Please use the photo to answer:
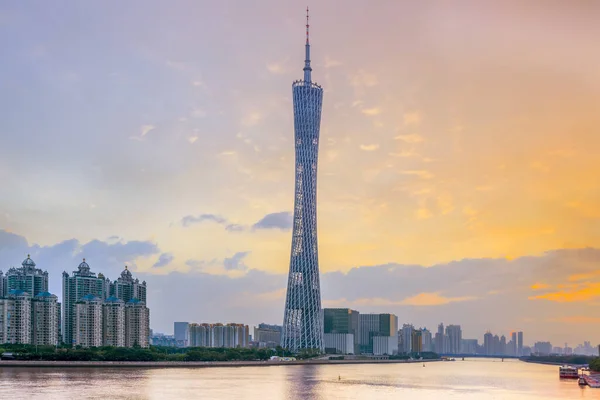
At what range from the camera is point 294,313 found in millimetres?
123250

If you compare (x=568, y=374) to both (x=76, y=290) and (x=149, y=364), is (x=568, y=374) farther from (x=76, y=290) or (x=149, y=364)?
(x=76, y=290)

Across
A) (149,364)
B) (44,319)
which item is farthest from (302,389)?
(44,319)

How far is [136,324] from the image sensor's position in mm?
123688

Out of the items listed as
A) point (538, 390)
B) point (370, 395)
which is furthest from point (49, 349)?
point (538, 390)

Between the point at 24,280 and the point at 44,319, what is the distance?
8988mm

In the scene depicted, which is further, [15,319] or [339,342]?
[339,342]

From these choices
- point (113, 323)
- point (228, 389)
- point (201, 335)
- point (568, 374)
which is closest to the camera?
point (228, 389)

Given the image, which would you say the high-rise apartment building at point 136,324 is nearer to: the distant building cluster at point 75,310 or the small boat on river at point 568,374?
the distant building cluster at point 75,310

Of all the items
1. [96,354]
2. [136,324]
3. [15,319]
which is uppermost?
[15,319]

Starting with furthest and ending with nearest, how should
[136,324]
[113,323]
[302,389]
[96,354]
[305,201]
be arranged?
[136,324], [113,323], [305,201], [96,354], [302,389]

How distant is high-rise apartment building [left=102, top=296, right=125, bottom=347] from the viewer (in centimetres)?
11806

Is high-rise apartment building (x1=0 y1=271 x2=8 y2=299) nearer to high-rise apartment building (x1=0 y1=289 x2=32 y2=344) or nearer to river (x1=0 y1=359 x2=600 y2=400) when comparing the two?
high-rise apartment building (x1=0 y1=289 x2=32 y2=344)

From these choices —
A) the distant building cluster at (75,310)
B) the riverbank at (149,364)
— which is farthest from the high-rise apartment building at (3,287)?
the riverbank at (149,364)

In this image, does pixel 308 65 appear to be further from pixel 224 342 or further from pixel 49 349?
pixel 224 342
